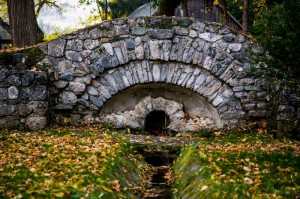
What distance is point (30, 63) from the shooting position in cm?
921

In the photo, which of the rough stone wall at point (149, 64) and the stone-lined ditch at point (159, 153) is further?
the rough stone wall at point (149, 64)

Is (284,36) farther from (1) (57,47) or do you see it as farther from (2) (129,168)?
(1) (57,47)

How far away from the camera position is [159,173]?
22.9 feet

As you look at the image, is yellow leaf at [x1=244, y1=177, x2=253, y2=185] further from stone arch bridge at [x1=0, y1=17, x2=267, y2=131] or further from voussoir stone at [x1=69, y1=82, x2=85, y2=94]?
voussoir stone at [x1=69, y1=82, x2=85, y2=94]

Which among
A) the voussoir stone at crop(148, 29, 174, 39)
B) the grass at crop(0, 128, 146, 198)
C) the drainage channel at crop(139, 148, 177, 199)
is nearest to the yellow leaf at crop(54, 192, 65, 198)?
the grass at crop(0, 128, 146, 198)

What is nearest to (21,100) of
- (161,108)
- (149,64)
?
(149,64)

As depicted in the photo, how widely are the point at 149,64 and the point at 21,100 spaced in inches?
114

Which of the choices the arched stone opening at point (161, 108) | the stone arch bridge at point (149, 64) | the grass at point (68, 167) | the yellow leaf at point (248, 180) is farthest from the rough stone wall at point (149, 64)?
the yellow leaf at point (248, 180)

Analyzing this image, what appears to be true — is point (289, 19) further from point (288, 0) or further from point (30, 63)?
point (30, 63)

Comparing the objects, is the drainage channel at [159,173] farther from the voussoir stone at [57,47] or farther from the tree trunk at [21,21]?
the tree trunk at [21,21]

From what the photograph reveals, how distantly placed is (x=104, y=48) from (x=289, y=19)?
4.50m

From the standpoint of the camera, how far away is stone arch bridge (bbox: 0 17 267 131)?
30.4ft

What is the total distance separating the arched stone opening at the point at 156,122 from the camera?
1002 cm

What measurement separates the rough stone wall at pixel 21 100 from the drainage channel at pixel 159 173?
259 centimetres
